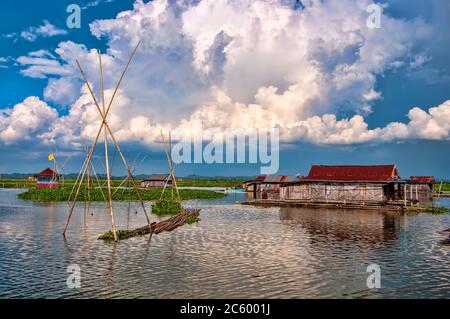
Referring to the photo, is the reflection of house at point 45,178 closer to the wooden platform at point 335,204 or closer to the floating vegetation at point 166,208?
the floating vegetation at point 166,208

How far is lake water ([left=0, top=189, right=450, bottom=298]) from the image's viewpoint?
12984 millimetres

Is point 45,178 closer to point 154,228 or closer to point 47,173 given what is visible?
point 47,173

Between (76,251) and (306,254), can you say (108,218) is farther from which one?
(306,254)

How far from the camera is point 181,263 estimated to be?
1644 centimetres

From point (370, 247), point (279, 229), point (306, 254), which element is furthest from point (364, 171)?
point (306, 254)

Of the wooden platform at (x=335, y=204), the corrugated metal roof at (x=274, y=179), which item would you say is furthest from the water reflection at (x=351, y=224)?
the corrugated metal roof at (x=274, y=179)

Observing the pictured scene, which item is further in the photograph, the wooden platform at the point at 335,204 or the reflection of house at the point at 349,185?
the reflection of house at the point at 349,185

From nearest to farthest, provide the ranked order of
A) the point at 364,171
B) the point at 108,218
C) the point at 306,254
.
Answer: the point at 306,254 < the point at 108,218 < the point at 364,171

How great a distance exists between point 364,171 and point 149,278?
34767mm

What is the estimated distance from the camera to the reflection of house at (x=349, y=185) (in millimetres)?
42219

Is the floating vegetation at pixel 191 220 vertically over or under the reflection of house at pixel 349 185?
under
